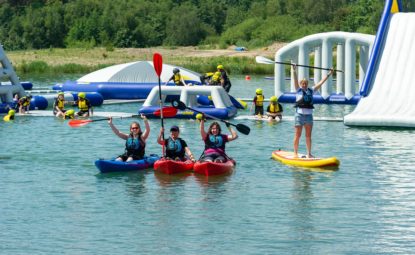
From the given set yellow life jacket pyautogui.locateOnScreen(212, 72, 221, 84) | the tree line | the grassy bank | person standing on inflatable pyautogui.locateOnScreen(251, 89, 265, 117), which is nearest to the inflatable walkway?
person standing on inflatable pyautogui.locateOnScreen(251, 89, 265, 117)

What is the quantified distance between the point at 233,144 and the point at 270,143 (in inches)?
31.2

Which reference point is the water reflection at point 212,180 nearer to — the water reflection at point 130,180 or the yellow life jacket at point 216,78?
the water reflection at point 130,180

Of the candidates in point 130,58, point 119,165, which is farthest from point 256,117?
point 130,58

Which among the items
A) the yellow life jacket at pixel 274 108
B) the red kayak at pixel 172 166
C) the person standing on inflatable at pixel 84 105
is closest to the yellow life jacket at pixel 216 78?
the yellow life jacket at pixel 274 108

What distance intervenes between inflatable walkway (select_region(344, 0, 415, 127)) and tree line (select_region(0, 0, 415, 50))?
41.9 meters

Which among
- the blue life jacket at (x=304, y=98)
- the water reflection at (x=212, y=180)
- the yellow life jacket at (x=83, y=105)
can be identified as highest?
the blue life jacket at (x=304, y=98)

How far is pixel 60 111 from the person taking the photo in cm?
2950

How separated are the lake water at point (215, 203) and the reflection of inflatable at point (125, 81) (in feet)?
37.2

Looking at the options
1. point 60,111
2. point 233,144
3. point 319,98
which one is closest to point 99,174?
point 233,144

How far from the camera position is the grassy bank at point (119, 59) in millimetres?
53584

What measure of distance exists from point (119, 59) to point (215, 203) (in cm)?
4580

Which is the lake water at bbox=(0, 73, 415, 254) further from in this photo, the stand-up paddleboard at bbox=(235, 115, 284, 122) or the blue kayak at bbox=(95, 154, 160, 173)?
the stand-up paddleboard at bbox=(235, 115, 284, 122)

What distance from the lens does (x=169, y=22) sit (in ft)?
255

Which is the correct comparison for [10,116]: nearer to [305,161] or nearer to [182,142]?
[182,142]
